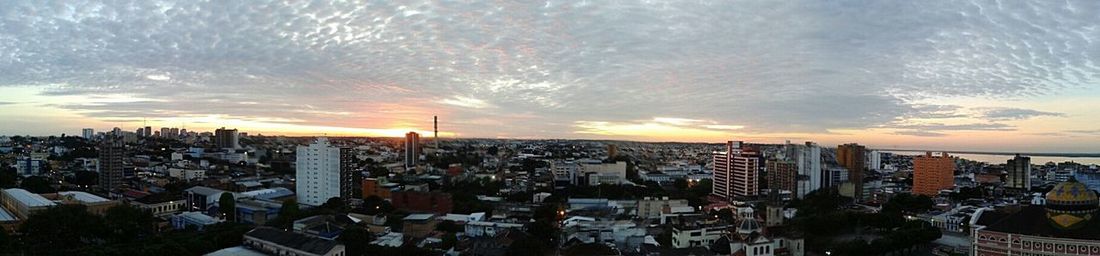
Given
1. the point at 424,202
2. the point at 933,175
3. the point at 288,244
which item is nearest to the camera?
the point at 288,244

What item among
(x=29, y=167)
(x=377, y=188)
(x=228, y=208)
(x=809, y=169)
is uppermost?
(x=809, y=169)

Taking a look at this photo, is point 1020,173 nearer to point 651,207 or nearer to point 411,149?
point 651,207

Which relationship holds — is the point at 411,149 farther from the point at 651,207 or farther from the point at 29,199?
the point at 29,199

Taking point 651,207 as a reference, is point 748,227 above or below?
above

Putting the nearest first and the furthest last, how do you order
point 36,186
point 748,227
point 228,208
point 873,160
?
point 748,227
point 228,208
point 36,186
point 873,160

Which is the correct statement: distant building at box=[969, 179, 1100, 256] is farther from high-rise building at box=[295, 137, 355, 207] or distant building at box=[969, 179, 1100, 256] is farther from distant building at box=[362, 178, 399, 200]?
high-rise building at box=[295, 137, 355, 207]

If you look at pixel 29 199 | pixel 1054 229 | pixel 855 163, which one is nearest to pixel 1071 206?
pixel 1054 229

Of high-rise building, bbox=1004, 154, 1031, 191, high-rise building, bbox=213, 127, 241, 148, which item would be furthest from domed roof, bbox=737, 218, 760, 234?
high-rise building, bbox=213, 127, 241, 148

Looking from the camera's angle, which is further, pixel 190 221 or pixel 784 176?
pixel 784 176
